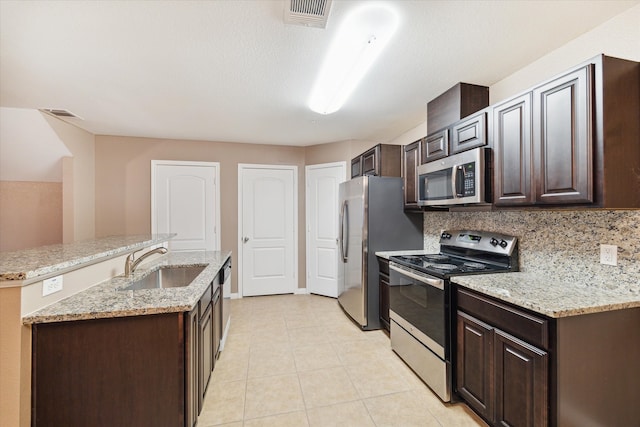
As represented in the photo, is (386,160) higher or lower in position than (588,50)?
lower

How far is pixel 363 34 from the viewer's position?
1807mm

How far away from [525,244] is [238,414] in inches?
93.6

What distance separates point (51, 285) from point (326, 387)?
1.89m

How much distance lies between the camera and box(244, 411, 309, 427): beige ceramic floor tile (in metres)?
1.84

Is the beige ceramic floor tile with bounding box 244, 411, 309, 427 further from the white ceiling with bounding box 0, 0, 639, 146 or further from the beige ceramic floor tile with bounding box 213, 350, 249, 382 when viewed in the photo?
the white ceiling with bounding box 0, 0, 639, 146

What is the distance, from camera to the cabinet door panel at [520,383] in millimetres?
1399

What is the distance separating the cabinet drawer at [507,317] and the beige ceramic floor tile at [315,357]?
1.29 metres

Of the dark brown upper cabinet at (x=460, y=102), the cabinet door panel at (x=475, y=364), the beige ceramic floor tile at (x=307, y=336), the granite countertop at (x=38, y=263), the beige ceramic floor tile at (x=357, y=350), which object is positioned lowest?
the beige ceramic floor tile at (x=357, y=350)

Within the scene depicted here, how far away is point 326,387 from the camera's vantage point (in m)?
2.24

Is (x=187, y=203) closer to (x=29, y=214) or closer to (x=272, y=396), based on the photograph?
(x=29, y=214)

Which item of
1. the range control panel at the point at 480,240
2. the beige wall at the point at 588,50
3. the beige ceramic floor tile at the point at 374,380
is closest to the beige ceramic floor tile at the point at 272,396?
the beige ceramic floor tile at the point at 374,380

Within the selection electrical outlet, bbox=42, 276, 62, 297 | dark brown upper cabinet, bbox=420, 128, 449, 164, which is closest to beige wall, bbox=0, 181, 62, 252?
electrical outlet, bbox=42, 276, 62, 297

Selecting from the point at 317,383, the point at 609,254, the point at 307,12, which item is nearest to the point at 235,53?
the point at 307,12

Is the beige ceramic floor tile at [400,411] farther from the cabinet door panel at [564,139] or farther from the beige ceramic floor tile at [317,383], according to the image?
the cabinet door panel at [564,139]
